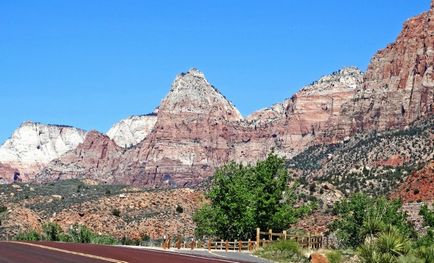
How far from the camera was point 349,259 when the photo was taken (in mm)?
39719

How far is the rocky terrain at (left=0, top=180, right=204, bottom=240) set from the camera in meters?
105

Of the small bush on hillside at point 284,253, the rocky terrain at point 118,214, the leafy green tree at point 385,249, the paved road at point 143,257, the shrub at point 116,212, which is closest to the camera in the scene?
the paved road at point 143,257

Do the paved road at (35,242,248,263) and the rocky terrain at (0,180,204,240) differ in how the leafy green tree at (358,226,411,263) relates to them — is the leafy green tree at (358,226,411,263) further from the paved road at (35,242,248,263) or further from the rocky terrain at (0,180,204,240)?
the rocky terrain at (0,180,204,240)

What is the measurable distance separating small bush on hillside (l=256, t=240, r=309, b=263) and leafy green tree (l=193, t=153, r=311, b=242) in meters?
18.6

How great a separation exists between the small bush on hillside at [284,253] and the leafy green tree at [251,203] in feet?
61.1

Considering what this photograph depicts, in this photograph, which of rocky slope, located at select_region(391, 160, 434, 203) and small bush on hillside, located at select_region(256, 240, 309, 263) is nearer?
small bush on hillside, located at select_region(256, 240, 309, 263)

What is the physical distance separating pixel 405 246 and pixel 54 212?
9465 cm

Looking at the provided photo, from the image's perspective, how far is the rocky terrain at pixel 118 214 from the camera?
105 meters

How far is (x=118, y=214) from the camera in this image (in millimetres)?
114812

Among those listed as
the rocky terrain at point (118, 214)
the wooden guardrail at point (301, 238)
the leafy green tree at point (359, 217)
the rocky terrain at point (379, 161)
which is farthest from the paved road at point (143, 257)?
the rocky terrain at point (379, 161)

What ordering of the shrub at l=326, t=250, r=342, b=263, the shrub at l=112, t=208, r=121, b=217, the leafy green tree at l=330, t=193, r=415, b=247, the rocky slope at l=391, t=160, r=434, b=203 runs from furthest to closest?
the shrub at l=112, t=208, r=121, b=217
the rocky slope at l=391, t=160, r=434, b=203
the leafy green tree at l=330, t=193, r=415, b=247
the shrub at l=326, t=250, r=342, b=263

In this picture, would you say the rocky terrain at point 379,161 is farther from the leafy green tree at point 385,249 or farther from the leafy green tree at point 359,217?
the leafy green tree at point 385,249

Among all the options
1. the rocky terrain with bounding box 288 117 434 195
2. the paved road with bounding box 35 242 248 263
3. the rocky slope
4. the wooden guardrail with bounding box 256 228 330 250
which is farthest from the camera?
the rocky terrain with bounding box 288 117 434 195

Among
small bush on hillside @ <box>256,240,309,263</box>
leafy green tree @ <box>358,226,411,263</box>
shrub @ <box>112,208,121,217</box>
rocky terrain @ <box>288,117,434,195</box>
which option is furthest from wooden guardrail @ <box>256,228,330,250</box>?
rocky terrain @ <box>288,117,434,195</box>
